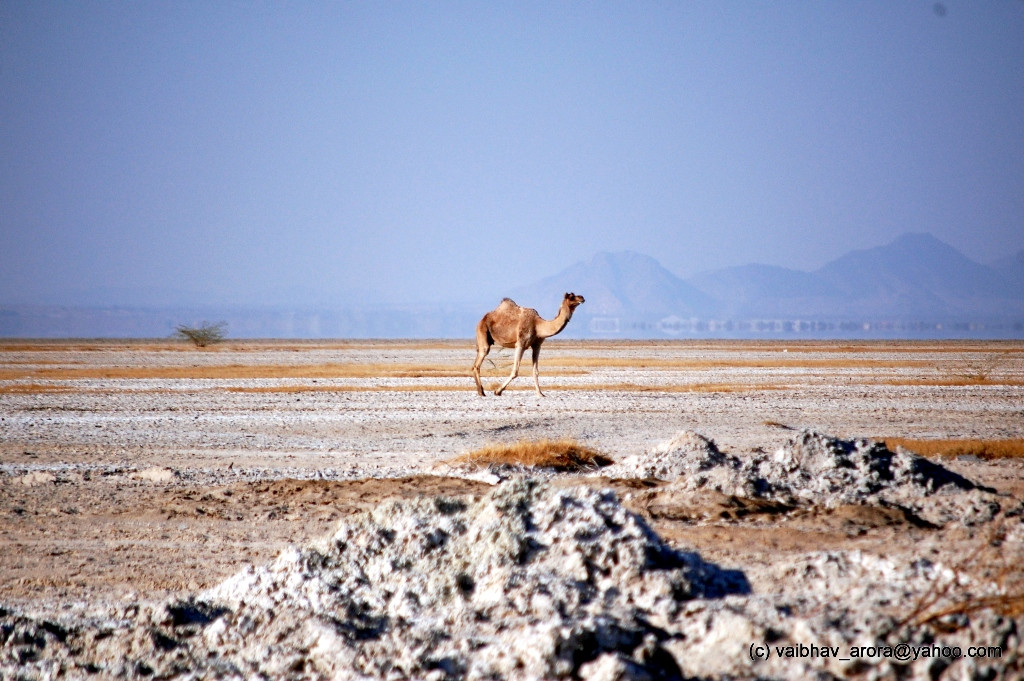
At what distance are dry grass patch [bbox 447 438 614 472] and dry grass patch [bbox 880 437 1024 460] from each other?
15.3 feet

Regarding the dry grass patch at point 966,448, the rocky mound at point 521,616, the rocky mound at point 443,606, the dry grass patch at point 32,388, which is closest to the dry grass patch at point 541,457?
the dry grass patch at point 966,448

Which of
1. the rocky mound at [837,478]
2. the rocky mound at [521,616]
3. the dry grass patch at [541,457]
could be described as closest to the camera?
the rocky mound at [521,616]

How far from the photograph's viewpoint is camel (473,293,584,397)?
2688 centimetres

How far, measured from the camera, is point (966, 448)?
1581 cm

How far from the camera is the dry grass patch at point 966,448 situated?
1543 cm

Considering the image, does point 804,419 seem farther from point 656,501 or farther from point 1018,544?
point 1018,544

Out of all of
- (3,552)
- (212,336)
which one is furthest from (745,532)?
(212,336)

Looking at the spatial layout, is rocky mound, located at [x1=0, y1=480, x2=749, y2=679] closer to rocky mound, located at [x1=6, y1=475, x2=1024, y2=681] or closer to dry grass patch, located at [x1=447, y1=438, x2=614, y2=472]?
rocky mound, located at [x1=6, y1=475, x2=1024, y2=681]

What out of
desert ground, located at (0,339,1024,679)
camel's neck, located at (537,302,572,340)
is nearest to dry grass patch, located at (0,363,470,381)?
desert ground, located at (0,339,1024,679)

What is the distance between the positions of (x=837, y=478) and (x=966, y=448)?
5.79 meters

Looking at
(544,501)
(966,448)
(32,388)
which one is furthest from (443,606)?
(32,388)

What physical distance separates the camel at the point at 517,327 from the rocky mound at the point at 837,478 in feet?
48.0

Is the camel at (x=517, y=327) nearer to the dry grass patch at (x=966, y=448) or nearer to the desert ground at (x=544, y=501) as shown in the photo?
the desert ground at (x=544, y=501)

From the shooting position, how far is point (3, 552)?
9.51 m
